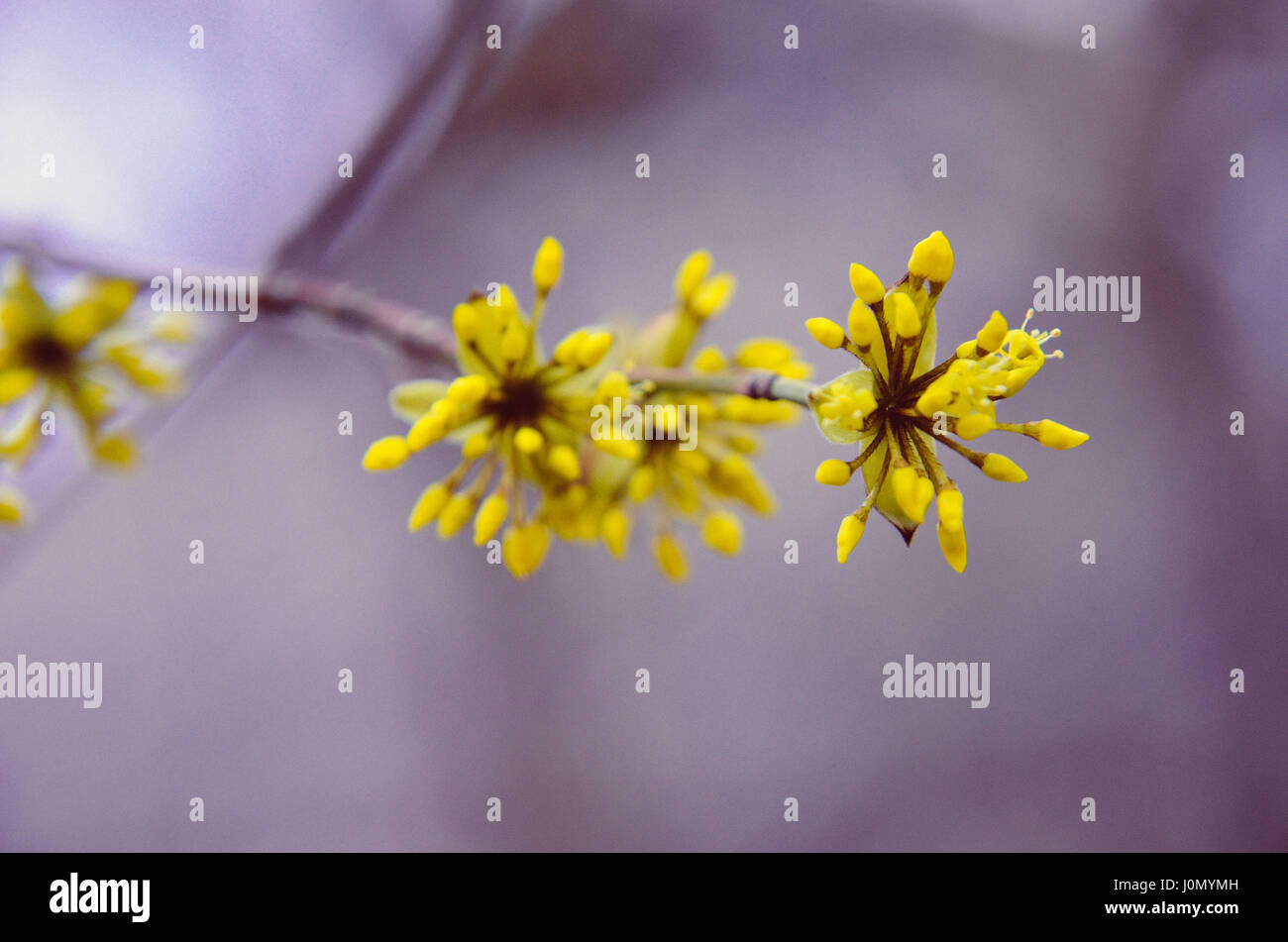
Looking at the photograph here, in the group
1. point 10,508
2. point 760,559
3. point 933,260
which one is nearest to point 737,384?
point 933,260

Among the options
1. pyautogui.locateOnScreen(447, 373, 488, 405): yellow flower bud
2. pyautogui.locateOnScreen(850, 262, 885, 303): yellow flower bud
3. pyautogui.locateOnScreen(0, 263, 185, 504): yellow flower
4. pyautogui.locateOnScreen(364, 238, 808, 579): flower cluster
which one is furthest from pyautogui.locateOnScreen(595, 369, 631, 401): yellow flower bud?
pyautogui.locateOnScreen(0, 263, 185, 504): yellow flower

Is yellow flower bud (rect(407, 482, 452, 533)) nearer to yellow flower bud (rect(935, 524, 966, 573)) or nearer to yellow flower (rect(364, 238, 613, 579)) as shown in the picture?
yellow flower (rect(364, 238, 613, 579))

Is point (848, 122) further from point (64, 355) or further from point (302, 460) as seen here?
point (64, 355)

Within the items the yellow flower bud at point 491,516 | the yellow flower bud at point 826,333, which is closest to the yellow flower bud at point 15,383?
the yellow flower bud at point 491,516

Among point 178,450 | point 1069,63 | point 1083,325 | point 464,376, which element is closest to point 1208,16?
point 1069,63

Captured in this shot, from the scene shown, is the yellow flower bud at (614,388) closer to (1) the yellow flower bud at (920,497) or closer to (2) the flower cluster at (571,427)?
(2) the flower cluster at (571,427)

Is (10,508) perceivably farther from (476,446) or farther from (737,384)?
(737,384)
